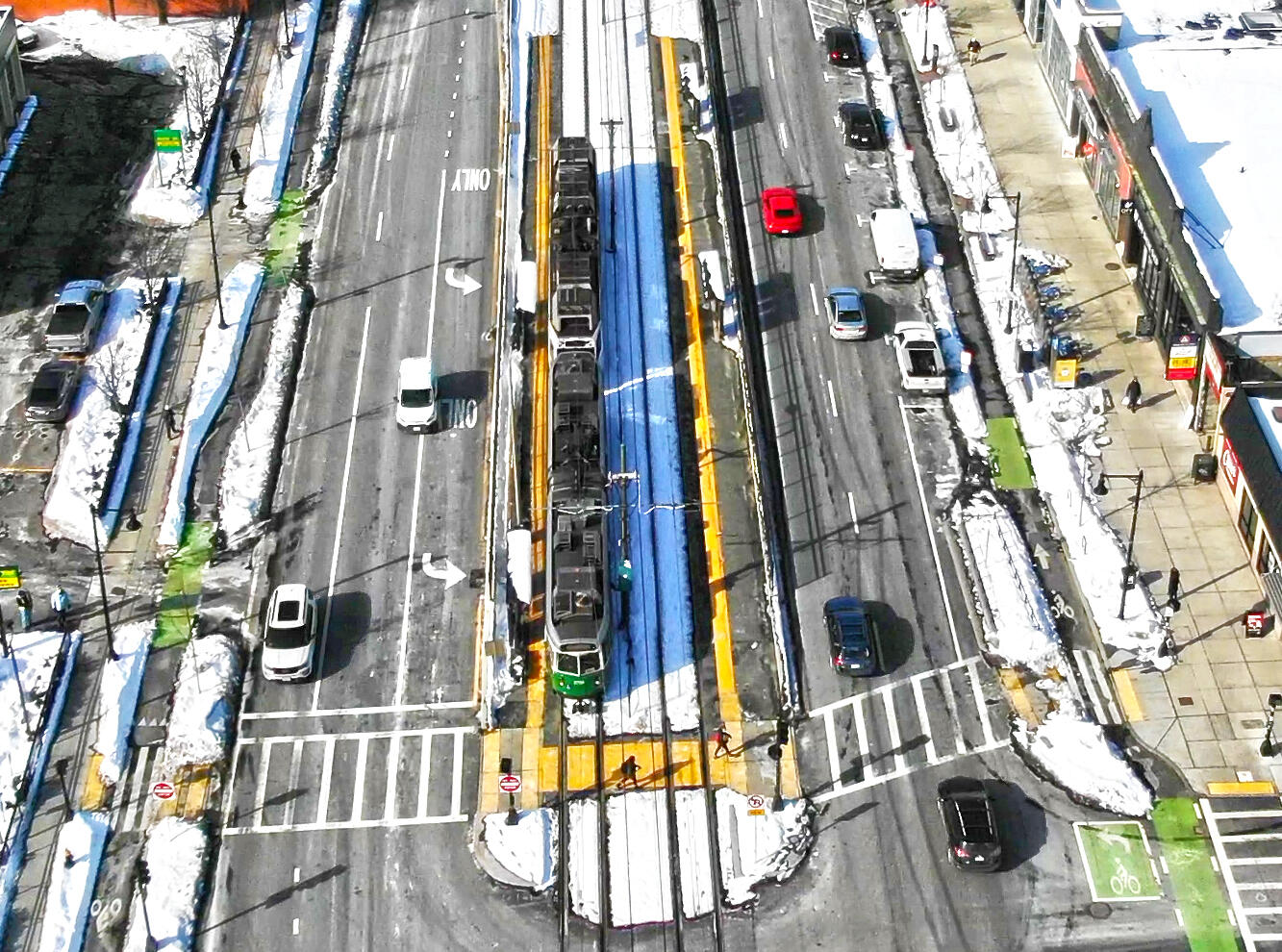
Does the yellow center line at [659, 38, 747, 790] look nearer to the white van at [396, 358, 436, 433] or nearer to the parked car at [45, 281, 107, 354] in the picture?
the white van at [396, 358, 436, 433]

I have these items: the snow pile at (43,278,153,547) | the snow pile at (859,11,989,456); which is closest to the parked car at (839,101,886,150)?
the snow pile at (859,11,989,456)

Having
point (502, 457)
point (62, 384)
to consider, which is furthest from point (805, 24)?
point (62, 384)

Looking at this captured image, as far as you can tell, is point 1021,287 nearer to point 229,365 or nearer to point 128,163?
point 229,365

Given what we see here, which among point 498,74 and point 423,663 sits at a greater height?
point 498,74

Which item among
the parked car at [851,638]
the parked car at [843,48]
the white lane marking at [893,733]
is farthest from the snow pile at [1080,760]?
the parked car at [843,48]

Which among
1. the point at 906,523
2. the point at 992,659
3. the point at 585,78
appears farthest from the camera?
the point at 585,78

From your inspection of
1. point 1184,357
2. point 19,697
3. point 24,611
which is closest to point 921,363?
point 1184,357

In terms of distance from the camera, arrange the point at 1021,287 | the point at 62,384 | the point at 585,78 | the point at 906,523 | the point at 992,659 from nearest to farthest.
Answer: the point at 992,659 < the point at 906,523 < the point at 62,384 < the point at 1021,287 < the point at 585,78
